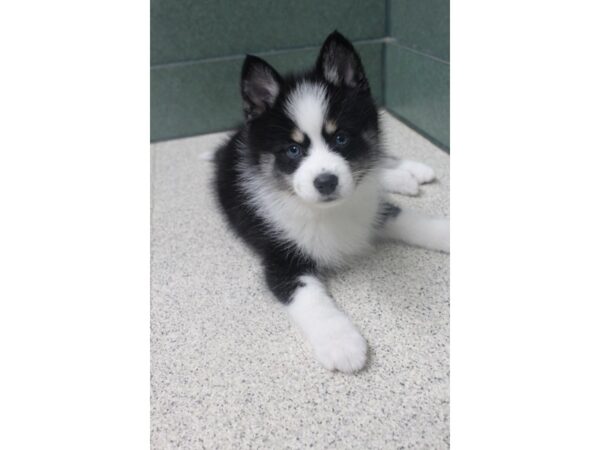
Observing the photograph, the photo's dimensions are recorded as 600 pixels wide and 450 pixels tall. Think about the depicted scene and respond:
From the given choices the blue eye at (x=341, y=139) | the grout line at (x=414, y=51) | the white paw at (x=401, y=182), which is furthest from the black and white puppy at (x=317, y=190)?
the grout line at (x=414, y=51)

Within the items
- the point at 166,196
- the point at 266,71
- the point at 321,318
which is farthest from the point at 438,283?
the point at 166,196

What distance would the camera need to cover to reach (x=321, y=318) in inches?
58.9

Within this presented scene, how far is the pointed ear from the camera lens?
Result: 1559 millimetres

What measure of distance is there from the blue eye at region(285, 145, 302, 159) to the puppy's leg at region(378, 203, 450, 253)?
0.54m

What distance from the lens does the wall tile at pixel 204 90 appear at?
9.49 feet

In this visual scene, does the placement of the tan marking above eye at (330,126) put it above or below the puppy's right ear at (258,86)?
below

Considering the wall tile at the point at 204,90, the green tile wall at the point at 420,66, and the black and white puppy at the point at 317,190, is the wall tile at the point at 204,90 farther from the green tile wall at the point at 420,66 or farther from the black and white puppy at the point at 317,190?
the black and white puppy at the point at 317,190

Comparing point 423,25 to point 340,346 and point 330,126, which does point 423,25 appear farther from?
point 340,346

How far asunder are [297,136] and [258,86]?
0.83 feet

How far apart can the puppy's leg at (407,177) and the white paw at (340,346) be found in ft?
3.07

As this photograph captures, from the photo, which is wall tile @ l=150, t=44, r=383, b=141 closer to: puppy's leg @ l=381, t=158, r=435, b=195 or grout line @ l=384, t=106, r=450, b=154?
grout line @ l=384, t=106, r=450, b=154

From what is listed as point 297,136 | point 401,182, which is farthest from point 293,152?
point 401,182

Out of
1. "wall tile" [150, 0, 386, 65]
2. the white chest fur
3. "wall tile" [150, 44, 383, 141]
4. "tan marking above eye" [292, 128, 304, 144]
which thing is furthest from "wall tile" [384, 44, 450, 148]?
"tan marking above eye" [292, 128, 304, 144]

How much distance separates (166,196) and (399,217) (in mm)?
1210
